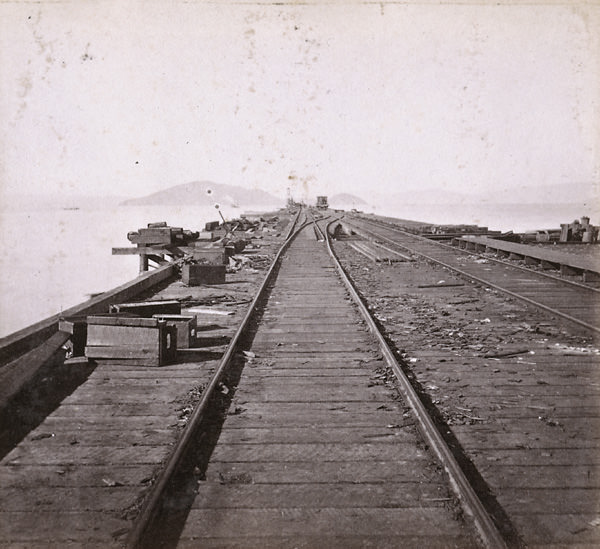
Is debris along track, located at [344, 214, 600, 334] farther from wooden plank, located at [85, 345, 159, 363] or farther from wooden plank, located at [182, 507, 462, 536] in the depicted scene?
wooden plank, located at [85, 345, 159, 363]

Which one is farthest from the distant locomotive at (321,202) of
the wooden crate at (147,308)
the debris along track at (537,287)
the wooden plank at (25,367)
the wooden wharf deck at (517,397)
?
the wooden plank at (25,367)

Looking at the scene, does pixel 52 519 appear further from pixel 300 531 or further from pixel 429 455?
A: pixel 429 455

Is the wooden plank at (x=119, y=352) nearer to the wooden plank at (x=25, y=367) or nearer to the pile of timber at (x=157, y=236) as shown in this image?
the wooden plank at (x=25, y=367)

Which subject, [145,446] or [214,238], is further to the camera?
[214,238]

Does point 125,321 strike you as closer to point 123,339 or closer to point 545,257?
point 123,339

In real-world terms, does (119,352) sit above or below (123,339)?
below

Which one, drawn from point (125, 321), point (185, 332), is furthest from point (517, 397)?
point (125, 321)

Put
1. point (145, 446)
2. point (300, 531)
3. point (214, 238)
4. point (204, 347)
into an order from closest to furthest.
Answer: point (300, 531) < point (145, 446) < point (204, 347) < point (214, 238)

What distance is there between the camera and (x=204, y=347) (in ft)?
20.4

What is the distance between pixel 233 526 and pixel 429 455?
1.46m

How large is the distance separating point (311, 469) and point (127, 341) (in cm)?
295

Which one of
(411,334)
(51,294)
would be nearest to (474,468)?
(411,334)

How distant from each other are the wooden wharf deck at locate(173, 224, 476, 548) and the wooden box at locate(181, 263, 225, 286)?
204 inches

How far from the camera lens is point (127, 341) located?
554cm
